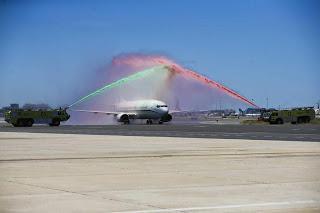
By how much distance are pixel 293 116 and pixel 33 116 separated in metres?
42.4

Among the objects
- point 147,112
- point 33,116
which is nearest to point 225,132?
point 33,116

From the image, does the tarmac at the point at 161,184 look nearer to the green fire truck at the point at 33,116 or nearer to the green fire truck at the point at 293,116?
the green fire truck at the point at 33,116

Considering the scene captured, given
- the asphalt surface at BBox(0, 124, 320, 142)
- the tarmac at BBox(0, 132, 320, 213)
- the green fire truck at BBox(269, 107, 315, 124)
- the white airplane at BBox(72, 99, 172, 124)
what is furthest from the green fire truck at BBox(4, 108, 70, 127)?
the tarmac at BBox(0, 132, 320, 213)

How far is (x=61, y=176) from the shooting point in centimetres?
1638

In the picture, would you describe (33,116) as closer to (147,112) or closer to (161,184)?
(147,112)

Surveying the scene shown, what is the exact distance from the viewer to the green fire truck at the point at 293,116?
100m

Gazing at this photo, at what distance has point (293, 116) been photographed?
102188 millimetres

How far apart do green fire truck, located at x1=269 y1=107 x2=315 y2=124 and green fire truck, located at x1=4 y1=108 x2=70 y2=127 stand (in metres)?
33.6

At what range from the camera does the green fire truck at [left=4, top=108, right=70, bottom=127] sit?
301ft

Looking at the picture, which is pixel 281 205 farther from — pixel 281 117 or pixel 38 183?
pixel 281 117

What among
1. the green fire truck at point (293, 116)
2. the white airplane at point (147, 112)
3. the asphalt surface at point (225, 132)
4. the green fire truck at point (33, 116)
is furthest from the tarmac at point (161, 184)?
the white airplane at point (147, 112)

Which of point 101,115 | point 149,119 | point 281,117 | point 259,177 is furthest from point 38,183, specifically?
point 101,115

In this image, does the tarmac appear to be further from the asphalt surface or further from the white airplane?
the white airplane

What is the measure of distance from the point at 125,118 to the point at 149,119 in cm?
448
